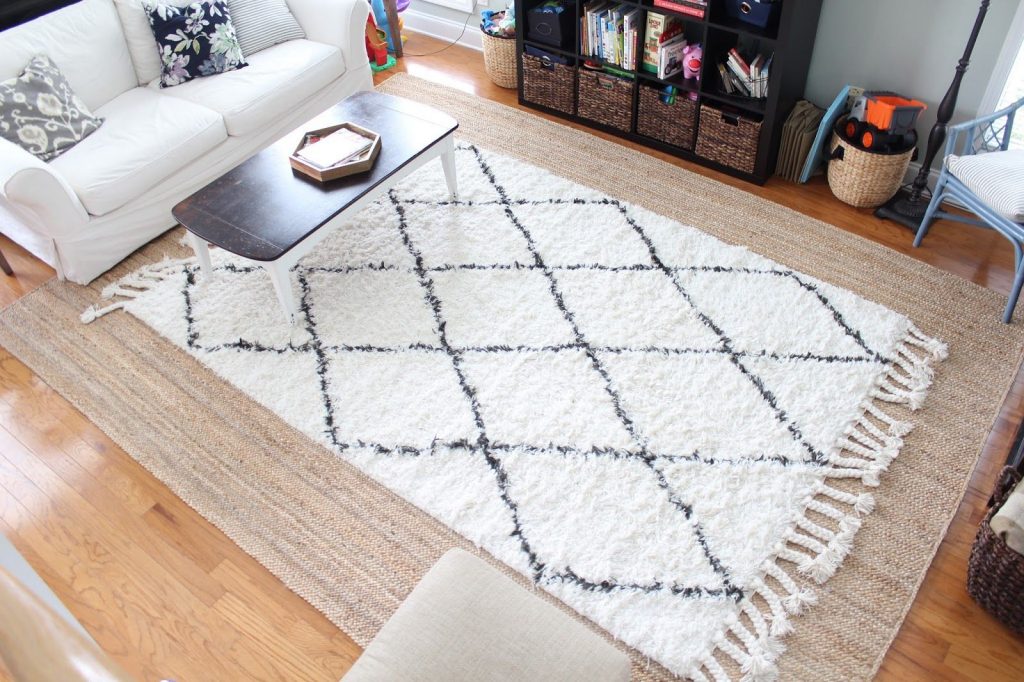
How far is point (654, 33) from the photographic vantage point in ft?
11.4

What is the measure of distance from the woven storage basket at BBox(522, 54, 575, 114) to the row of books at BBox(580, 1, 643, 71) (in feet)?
0.58

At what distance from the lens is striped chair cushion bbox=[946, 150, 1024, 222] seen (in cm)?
261

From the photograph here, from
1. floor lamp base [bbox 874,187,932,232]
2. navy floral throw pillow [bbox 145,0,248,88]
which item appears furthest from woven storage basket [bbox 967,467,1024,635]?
navy floral throw pillow [bbox 145,0,248,88]

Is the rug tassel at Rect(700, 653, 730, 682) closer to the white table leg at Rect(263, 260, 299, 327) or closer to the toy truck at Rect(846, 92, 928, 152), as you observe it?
the white table leg at Rect(263, 260, 299, 327)

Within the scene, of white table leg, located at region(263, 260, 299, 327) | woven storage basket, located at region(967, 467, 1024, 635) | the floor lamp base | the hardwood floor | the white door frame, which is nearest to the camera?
woven storage basket, located at region(967, 467, 1024, 635)

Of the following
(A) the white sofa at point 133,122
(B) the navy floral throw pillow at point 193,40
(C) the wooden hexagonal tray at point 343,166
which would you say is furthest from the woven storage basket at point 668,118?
(B) the navy floral throw pillow at point 193,40

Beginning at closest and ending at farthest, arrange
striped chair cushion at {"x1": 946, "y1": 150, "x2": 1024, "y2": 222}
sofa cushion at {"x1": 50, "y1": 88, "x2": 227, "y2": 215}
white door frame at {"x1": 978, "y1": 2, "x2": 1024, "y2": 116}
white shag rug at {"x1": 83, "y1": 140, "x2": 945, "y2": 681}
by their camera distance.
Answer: white shag rug at {"x1": 83, "y1": 140, "x2": 945, "y2": 681}
striped chair cushion at {"x1": 946, "y1": 150, "x2": 1024, "y2": 222}
white door frame at {"x1": 978, "y1": 2, "x2": 1024, "y2": 116}
sofa cushion at {"x1": 50, "y1": 88, "x2": 227, "y2": 215}

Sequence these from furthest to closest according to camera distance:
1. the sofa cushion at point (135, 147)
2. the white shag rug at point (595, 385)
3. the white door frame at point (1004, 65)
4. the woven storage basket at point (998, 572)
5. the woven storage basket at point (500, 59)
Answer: the woven storage basket at point (500, 59), the sofa cushion at point (135, 147), the white door frame at point (1004, 65), the white shag rug at point (595, 385), the woven storage basket at point (998, 572)

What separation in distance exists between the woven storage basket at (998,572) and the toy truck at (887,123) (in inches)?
60.8

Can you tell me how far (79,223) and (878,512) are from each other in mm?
2944

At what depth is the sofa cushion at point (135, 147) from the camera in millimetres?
3117

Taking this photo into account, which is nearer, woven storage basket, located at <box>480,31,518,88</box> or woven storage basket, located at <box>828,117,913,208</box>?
woven storage basket, located at <box>828,117,913,208</box>

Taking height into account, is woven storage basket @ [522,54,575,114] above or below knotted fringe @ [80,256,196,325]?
above

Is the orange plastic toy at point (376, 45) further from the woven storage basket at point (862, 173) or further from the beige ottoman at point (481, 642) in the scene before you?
the beige ottoman at point (481, 642)
